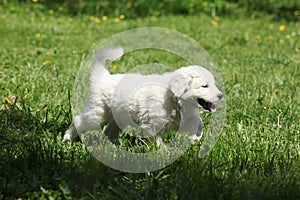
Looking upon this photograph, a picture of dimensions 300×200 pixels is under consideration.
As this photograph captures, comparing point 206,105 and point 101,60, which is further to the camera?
point 101,60

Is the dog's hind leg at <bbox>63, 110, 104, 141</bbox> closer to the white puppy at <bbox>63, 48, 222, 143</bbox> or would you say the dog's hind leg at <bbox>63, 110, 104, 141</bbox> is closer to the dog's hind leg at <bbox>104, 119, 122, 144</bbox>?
the white puppy at <bbox>63, 48, 222, 143</bbox>

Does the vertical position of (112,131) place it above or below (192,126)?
below

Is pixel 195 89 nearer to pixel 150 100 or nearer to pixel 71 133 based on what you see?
pixel 150 100

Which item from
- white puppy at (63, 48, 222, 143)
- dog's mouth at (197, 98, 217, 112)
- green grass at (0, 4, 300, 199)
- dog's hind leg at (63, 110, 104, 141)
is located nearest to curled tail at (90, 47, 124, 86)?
white puppy at (63, 48, 222, 143)

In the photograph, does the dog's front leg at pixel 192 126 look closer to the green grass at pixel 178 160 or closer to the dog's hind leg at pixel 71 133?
the green grass at pixel 178 160

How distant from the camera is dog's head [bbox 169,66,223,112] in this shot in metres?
3.81

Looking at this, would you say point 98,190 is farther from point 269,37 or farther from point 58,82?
point 269,37

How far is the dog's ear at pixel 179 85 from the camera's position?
3.81 m

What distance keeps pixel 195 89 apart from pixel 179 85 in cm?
12

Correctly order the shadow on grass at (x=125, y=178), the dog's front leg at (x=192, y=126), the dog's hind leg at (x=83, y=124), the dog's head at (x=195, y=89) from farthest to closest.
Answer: the dog's hind leg at (x=83, y=124) < the dog's front leg at (x=192, y=126) < the dog's head at (x=195, y=89) < the shadow on grass at (x=125, y=178)

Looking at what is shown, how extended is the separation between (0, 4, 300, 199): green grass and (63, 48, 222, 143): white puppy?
10.8 inches

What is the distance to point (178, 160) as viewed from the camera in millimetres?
3566

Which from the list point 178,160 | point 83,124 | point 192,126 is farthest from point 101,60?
point 178,160

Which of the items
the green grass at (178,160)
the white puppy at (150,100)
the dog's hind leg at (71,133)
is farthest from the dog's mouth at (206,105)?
the dog's hind leg at (71,133)
